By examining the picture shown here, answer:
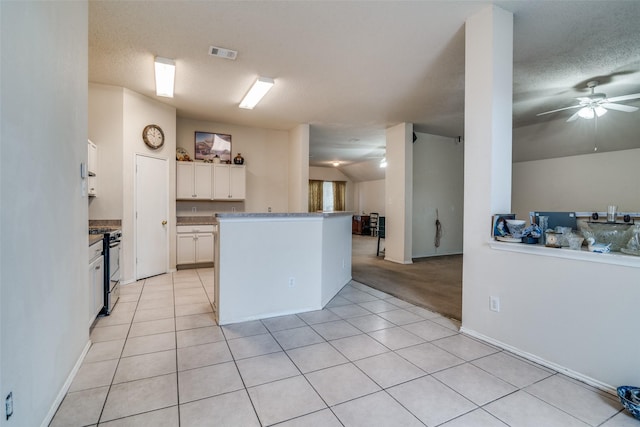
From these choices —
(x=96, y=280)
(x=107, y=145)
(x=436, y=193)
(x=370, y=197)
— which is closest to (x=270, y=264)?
(x=96, y=280)

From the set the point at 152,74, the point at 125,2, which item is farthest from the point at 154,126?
the point at 125,2

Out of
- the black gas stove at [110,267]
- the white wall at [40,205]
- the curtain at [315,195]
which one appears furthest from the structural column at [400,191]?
the curtain at [315,195]

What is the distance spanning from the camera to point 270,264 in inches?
125

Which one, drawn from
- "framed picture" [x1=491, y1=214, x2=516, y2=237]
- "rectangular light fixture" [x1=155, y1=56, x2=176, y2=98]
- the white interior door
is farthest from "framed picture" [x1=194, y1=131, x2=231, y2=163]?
"framed picture" [x1=491, y1=214, x2=516, y2=237]

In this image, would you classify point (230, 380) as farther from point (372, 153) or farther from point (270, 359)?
point (372, 153)

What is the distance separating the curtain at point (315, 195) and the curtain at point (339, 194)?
760 millimetres

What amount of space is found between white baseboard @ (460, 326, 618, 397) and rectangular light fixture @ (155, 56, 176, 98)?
437 centimetres

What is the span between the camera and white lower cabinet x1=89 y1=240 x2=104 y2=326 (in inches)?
104

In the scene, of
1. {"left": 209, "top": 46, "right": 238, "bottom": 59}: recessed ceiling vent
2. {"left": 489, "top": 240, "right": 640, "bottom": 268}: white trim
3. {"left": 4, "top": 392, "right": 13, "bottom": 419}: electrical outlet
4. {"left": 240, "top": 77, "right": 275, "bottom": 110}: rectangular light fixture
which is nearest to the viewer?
{"left": 4, "top": 392, "right": 13, "bottom": 419}: electrical outlet

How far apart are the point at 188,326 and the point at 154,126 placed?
3.55 m

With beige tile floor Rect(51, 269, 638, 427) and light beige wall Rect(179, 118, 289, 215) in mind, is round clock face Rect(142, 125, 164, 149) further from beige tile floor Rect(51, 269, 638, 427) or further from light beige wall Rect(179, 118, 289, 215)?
beige tile floor Rect(51, 269, 638, 427)

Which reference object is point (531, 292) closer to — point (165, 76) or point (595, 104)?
point (595, 104)

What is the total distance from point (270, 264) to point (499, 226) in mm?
2189

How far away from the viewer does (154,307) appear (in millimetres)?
3473
